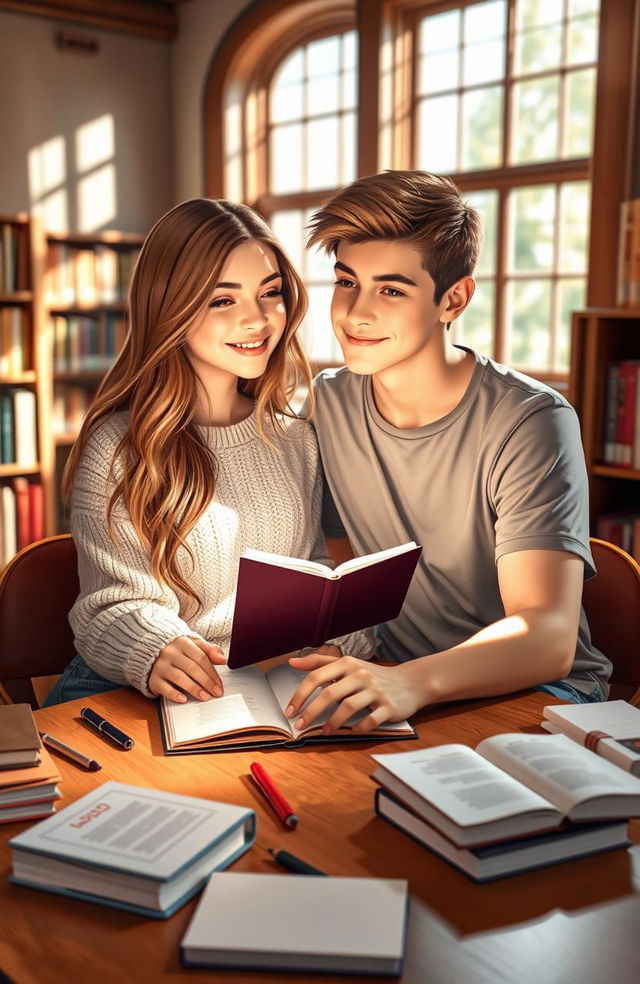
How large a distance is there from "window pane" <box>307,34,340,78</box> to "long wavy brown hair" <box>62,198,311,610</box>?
3.13m

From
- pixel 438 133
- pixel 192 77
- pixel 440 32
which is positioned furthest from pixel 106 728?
pixel 192 77

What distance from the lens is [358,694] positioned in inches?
49.3

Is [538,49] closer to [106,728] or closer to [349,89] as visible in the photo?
[349,89]

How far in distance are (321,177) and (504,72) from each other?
3.70 feet

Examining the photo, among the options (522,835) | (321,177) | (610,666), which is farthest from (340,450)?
(321,177)

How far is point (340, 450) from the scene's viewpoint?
70.5 inches

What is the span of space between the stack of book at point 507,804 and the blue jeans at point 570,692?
41 cm

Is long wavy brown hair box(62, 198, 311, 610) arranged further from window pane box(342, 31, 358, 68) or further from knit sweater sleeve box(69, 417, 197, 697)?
window pane box(342, 31, 358, 68)

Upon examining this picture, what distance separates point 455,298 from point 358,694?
2.51 ft

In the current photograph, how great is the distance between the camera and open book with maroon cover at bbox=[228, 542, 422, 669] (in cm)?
129

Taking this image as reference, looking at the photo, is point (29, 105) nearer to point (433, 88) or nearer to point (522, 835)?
point (433, 88)

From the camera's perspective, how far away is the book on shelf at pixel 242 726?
124cm

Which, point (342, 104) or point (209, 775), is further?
point (342, 104)

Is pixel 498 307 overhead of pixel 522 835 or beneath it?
overhead
